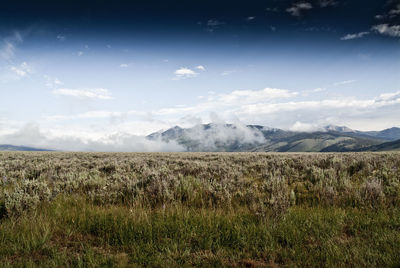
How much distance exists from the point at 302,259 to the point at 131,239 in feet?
9.75

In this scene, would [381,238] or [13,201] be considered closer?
[381,238]

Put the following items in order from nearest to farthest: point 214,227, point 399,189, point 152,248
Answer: point 152,248 → point 214,227 → point 399,189

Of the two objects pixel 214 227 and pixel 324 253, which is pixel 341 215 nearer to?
pixel 324 253

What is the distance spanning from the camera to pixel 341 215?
4.59 meters

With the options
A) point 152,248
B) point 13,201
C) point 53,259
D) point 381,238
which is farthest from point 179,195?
point 381,238

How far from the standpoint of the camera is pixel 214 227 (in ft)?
13.7

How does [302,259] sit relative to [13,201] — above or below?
below

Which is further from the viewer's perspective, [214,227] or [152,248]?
[214,227]

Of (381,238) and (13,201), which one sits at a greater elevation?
(13,201)

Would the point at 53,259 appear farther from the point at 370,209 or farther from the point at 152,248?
the point at 370,209

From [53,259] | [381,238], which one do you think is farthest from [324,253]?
[53,259]

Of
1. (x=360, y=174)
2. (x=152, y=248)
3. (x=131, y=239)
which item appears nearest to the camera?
(x=152, y=248)

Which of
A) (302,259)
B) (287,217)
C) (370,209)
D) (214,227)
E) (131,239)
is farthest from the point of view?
(370,209)

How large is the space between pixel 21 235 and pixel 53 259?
4.89 feet
